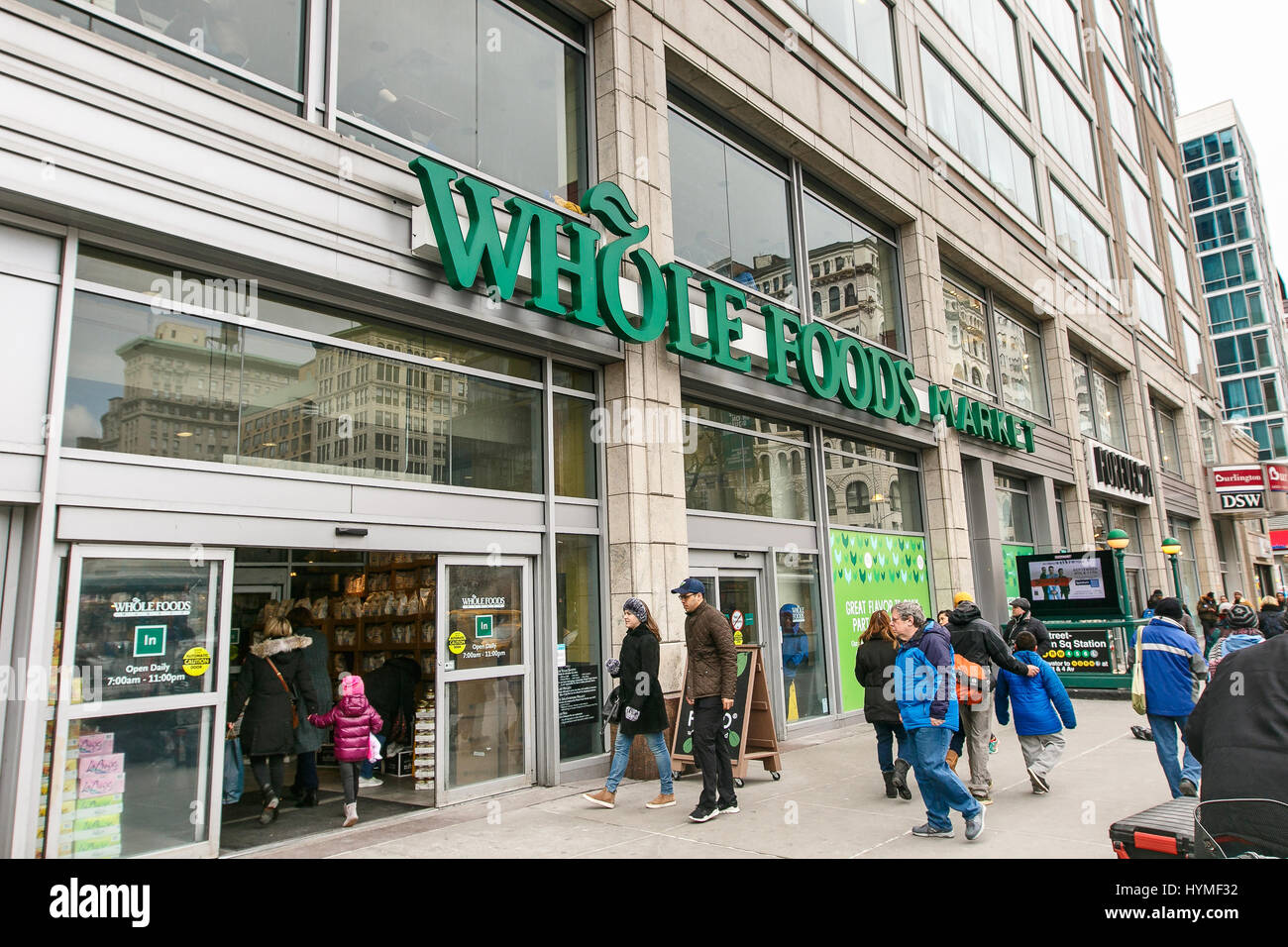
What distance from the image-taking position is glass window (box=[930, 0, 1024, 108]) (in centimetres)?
1964

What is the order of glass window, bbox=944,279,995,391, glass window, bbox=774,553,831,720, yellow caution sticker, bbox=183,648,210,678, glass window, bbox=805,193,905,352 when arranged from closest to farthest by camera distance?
yellow caution sticker, bbox=183,648,210,678
glass window, bbox=774,553,831,720
glass window, bbox=805,193,905,352
glass window, bbox=944,279,995,391

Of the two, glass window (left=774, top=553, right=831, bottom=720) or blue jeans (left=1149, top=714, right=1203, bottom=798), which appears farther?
glass window (left=774, top=553, right=831, bottom=720)

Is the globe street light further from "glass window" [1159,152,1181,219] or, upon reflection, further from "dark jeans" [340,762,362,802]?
"dark jeans" [340,762,362,802]

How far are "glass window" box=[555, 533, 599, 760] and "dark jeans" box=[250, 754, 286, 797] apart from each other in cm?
267

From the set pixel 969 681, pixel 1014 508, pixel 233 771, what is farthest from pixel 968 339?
pixel 233 771

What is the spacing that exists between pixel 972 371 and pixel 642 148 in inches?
423

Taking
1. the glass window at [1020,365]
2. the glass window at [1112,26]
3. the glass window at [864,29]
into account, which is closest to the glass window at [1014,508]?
the glass window at [1020,365]

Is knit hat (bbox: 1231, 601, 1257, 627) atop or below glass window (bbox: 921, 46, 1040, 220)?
below

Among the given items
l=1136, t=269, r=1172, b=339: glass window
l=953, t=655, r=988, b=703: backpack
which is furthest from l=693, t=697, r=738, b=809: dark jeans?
l=1136, t=269, r=1172, b=339: glass window

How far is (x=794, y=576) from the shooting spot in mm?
12562

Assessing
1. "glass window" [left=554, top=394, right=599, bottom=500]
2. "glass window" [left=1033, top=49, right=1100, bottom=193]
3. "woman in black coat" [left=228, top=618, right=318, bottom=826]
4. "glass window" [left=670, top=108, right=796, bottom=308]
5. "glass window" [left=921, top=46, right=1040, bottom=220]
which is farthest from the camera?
"glass window" [left=1033, top=49, right=1100, bottom=193]

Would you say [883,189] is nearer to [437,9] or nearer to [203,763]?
[437,9]

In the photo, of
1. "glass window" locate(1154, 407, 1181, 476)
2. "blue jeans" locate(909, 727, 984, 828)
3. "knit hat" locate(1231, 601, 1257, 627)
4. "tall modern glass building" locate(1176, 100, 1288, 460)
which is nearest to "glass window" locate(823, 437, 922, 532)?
"knit hat" locate(1231, 601, 1257, 627)

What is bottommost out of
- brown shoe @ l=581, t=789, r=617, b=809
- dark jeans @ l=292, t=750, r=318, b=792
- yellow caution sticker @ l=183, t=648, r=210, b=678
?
brown shoe @ l=581, t=789, r=617, b=809
